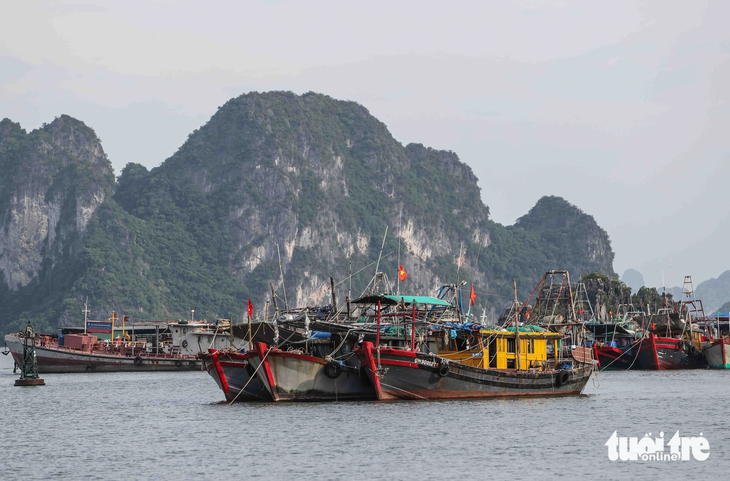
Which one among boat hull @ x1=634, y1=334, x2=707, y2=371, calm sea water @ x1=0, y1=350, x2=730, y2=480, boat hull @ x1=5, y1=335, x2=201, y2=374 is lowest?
calm sea water @ x1=0, y1=350, x2=730, y2=480

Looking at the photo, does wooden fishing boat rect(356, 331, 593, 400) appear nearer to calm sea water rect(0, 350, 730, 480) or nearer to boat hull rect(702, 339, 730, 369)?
calm sea water rect(0, 350, 730, 480)

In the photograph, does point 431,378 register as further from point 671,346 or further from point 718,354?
point 718,354

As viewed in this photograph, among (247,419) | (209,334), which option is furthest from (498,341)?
(209,334)

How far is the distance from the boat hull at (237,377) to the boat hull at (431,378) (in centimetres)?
605

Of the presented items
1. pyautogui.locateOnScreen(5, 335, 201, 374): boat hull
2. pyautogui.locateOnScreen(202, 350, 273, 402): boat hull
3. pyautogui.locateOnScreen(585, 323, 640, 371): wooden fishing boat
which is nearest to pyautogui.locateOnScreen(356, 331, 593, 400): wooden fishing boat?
pyautogui.locateOnScreen(202, 350, 273, 402): boat hull

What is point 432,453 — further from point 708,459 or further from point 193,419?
point 193,419

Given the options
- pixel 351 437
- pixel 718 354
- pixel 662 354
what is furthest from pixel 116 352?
pixel 351 437

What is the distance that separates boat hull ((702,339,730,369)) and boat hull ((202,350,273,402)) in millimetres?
61122

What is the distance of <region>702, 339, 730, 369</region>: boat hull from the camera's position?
10056 cm

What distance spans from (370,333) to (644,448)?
19.0 meters

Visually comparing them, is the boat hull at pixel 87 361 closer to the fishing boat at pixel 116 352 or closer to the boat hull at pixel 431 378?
the fishing boat at pixel 116 352

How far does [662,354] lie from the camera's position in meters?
97.7

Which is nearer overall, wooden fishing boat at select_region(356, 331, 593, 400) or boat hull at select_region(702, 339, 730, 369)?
wooden fishing boat at select_region(356, 331, 593, 400)

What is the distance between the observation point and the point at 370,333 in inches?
2138
